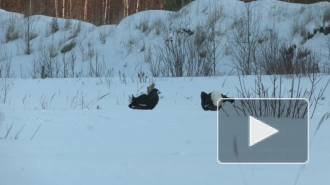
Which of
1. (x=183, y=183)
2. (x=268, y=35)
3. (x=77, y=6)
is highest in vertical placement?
(x=77, y=6)

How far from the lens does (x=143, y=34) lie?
1644cm

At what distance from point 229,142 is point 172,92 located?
5028mm

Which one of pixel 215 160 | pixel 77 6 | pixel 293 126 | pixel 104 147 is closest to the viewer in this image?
pixel 215 160

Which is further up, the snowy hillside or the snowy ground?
the snowy hillside

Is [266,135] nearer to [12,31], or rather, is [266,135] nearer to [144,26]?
[144,26]

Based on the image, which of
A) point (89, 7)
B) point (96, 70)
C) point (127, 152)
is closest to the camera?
point (127, 152)

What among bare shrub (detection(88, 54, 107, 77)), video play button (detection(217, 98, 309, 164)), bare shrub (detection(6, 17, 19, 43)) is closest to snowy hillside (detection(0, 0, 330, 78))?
bare shrub (detection(6, 17, 19, 43))

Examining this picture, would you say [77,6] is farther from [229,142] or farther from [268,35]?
[229,142]

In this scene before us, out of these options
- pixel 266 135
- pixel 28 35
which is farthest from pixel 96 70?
pixel 266 135

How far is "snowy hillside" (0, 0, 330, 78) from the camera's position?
46.6ft

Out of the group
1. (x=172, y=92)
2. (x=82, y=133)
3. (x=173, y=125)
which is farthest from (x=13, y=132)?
(x=172, y=92)

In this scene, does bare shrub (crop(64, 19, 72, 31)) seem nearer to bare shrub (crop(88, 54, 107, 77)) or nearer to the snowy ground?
bare shrub (crop(88, 54, 107, 77))

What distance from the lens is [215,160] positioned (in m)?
2.57

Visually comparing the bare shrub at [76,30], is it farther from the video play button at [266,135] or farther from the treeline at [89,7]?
the video play button at [266,135]
